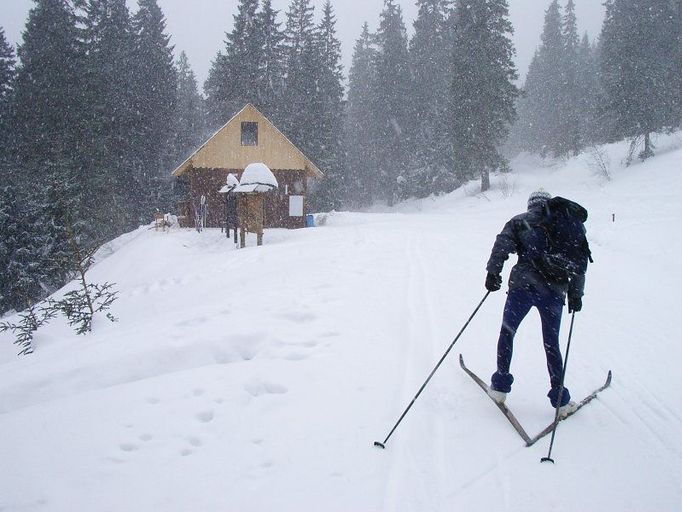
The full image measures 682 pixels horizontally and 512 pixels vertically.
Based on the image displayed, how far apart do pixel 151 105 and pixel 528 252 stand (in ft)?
129

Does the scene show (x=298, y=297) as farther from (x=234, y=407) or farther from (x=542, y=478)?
(x=542, y=478)

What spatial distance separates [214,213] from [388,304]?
20.1 meters

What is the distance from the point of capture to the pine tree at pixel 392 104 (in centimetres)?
4162

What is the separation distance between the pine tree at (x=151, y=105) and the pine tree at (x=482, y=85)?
2410cm

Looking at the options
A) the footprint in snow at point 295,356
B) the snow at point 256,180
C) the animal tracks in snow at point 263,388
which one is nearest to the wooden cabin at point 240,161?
the snow at point 256,180

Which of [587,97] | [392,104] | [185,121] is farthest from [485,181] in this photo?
[185,121]

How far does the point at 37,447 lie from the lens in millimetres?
3295

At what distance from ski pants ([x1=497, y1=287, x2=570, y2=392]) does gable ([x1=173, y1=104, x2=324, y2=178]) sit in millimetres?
22125

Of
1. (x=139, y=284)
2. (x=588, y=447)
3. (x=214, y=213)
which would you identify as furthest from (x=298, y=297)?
(x=214, y=213)

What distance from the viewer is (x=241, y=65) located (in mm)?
33500

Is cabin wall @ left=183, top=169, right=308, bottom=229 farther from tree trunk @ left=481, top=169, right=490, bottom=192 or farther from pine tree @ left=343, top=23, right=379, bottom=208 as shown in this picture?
pine tree @ left=343, top=23, right=379, bottom=208

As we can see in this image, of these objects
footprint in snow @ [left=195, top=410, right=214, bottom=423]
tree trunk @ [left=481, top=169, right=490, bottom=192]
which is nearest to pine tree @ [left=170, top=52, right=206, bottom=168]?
tree trunk @ [left=481, top=169, right=490, bottom=192]

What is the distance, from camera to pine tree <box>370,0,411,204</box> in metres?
41.6

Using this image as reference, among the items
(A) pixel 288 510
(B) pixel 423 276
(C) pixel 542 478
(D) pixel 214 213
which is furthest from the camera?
(D) pixel 214 213
